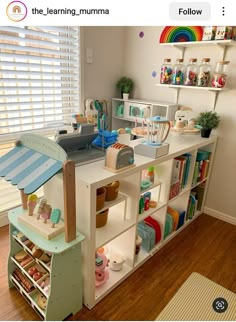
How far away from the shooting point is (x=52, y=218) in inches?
48.3

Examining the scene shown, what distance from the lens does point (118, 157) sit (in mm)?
1258

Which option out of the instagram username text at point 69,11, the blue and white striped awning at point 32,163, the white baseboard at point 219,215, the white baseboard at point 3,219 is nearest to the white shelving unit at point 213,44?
the instagram username text at point 69,11

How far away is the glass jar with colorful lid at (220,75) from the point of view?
1923 millimetres

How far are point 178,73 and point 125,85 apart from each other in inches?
25.8

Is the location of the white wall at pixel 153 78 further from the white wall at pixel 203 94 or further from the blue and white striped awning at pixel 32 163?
the blue and white striped awning at pixel 32 163

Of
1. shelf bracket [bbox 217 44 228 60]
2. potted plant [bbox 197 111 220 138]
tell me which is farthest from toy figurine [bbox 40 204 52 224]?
shelf bracket [bbox 217 44 228 60]

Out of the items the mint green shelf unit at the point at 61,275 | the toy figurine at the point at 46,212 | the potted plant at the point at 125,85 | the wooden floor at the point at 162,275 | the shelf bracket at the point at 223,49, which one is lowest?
the wooden floor at the point at 162,275

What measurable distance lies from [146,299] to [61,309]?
1.70ft

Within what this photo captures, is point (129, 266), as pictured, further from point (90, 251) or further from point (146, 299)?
point (90, 251)

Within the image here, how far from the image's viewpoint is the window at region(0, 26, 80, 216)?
188cm

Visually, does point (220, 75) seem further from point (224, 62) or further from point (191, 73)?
point (191, 73)

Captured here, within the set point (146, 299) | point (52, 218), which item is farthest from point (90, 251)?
point (146, 299)

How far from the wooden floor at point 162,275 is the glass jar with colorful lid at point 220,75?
1.26 meters

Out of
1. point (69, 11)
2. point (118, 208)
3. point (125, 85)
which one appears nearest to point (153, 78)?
point (125, 85)
